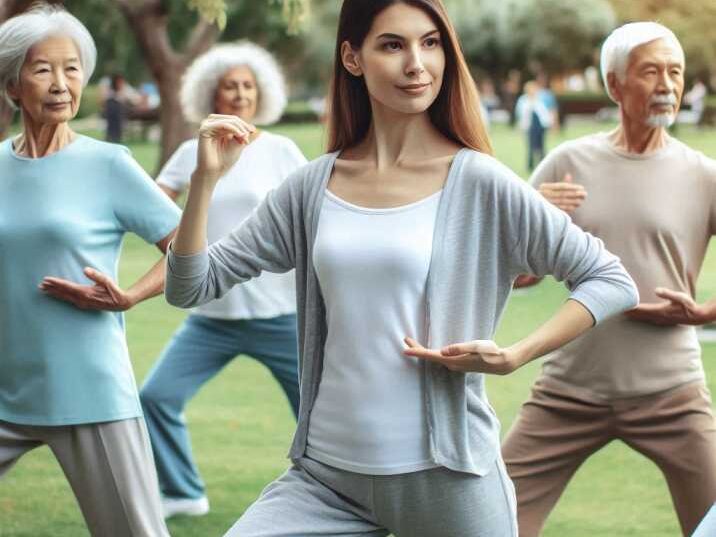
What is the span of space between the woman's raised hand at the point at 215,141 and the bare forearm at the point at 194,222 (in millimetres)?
24

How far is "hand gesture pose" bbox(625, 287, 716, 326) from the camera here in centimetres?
480

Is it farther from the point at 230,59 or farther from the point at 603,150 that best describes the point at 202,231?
the point at 230,59


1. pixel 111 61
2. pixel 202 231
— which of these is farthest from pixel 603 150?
pixel 111 61

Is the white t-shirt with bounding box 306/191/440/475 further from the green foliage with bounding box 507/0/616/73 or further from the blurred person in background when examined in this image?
the green foliage with bounding box 507/0/616/73

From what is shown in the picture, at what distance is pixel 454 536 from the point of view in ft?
11.5

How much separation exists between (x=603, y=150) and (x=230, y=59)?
257 cm

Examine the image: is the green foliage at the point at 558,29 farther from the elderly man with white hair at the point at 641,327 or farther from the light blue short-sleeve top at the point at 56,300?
the light blue short-sleeve top at the point at 56,300

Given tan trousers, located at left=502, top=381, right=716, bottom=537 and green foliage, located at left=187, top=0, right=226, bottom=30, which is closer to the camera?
tan trousers, located at left=502, top=381, right=716, bottom=537

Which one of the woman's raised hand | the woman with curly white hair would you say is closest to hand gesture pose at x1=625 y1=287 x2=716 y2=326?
the woman's raised hand

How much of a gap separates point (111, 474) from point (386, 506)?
1.32 meters

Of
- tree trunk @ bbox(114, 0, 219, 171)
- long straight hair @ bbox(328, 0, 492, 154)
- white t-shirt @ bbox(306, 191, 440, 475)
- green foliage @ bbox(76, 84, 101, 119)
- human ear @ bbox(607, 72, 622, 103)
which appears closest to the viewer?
white t-shirt @ bbox(306, 191, 440, 475)

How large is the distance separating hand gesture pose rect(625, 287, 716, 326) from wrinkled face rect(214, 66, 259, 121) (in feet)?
9.02

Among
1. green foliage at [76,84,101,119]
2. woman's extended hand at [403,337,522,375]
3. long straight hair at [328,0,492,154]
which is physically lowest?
green foliage at [76,84,101,119]

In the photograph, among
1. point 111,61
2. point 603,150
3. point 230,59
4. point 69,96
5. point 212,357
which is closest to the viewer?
point 69,96
